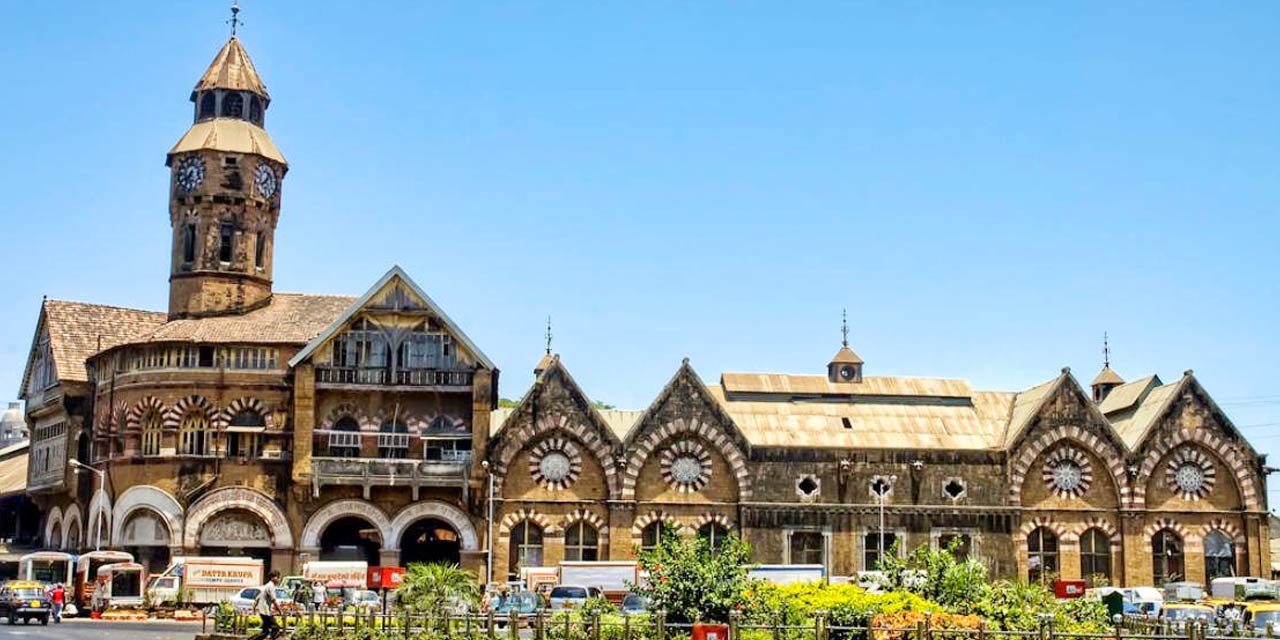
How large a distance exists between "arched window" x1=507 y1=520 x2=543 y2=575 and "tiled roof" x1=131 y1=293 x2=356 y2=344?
13.0 metres

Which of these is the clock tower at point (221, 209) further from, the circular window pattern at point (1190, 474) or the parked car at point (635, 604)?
the circular window pattern at point (1190, 474)

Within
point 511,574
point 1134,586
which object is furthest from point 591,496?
point 1134,586

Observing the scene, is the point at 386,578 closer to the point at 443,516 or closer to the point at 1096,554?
the point at 443,516

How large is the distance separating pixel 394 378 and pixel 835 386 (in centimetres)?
2164

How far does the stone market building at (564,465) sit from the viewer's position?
70.0 metres

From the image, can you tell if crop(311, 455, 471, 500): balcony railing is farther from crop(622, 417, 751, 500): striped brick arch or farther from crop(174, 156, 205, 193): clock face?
crop(174, 156, 205, 193): clock face

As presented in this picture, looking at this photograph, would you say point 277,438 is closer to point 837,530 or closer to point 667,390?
point 667,390

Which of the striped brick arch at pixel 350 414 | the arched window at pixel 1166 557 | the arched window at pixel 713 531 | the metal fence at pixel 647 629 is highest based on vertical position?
the striped brick arch at pixel 350 414

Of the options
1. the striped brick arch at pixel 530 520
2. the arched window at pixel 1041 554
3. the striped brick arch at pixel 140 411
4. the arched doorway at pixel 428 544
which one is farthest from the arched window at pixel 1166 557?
the striped brick arch at pixel 140 411

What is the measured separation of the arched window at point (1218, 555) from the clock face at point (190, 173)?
51254 mm

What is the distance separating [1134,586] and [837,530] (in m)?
13.6

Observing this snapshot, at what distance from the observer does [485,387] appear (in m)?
70.7

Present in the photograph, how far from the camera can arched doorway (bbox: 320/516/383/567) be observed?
232ft

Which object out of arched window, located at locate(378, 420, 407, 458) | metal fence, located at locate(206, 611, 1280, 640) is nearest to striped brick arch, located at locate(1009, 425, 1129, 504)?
arched window, located at locate(378, 420, 407, 458)
